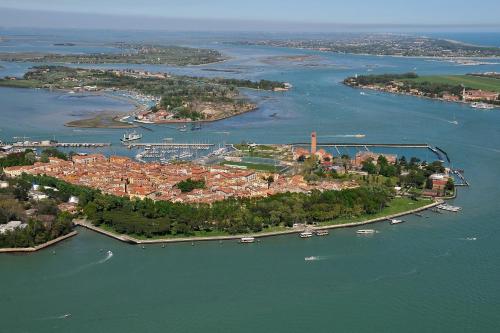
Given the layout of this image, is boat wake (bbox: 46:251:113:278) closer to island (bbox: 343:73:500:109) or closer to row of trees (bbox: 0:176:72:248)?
row of trees (bbox: 0:176:72:248)

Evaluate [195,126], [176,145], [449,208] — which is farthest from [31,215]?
[195,126]

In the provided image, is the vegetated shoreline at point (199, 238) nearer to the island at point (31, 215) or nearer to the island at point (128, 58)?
the island at point (31, 215)

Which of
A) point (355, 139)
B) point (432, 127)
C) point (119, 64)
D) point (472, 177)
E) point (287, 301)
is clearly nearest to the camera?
point (287, 301)

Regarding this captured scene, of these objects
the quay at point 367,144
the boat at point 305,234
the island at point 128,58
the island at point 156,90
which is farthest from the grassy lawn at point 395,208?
the island at point 128,58

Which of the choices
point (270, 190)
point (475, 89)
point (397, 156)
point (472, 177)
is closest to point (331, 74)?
point (475, 89)

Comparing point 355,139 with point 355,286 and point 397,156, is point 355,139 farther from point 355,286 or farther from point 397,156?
point 355,286

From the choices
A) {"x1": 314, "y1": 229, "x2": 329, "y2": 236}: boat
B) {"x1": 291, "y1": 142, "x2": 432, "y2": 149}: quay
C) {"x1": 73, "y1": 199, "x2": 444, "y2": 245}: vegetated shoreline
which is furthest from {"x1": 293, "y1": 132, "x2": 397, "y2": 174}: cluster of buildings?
{"x1": 314, "y1": 229, "x2": 329, "y2": 236}: boat
